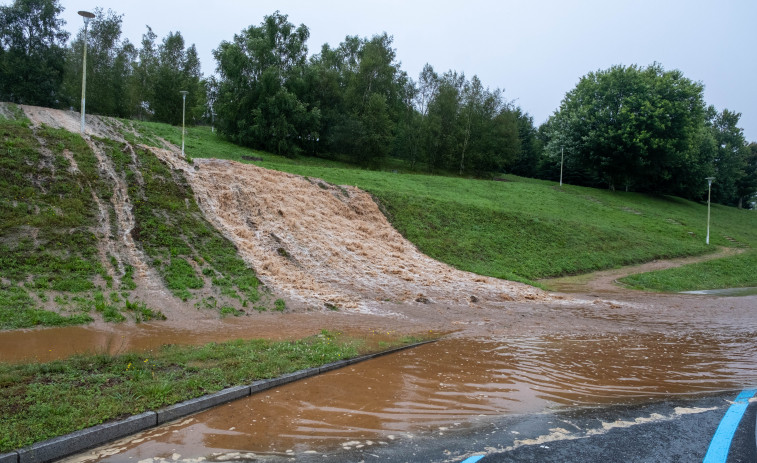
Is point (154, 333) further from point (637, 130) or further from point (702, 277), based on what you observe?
point (637, 130)

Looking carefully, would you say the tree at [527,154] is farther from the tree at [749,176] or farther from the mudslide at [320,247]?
the mudslide at [320,247]

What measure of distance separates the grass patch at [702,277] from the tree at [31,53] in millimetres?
52508

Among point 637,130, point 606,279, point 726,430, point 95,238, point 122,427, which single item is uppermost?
point 637,130

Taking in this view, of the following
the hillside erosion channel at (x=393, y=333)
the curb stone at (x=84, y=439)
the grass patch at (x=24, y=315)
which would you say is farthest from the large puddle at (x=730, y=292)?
Result: the grass patch at (x=24, y=315)

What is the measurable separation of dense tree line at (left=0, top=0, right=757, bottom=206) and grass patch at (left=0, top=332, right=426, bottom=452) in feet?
117

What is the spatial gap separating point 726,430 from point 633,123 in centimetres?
4993

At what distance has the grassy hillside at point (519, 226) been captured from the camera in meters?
24.6

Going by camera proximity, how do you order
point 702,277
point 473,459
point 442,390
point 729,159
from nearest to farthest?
point 473,459
point 442,390
point 702,277
point 729,159

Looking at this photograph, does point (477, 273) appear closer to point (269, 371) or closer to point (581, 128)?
point (269, 371)

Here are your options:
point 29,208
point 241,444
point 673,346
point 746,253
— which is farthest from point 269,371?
Result: point 746,253

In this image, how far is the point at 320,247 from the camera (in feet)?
59.0

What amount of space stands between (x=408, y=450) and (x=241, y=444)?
1670 mm

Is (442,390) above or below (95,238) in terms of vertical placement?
below

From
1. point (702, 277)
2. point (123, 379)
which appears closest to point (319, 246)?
point (123, 379)
